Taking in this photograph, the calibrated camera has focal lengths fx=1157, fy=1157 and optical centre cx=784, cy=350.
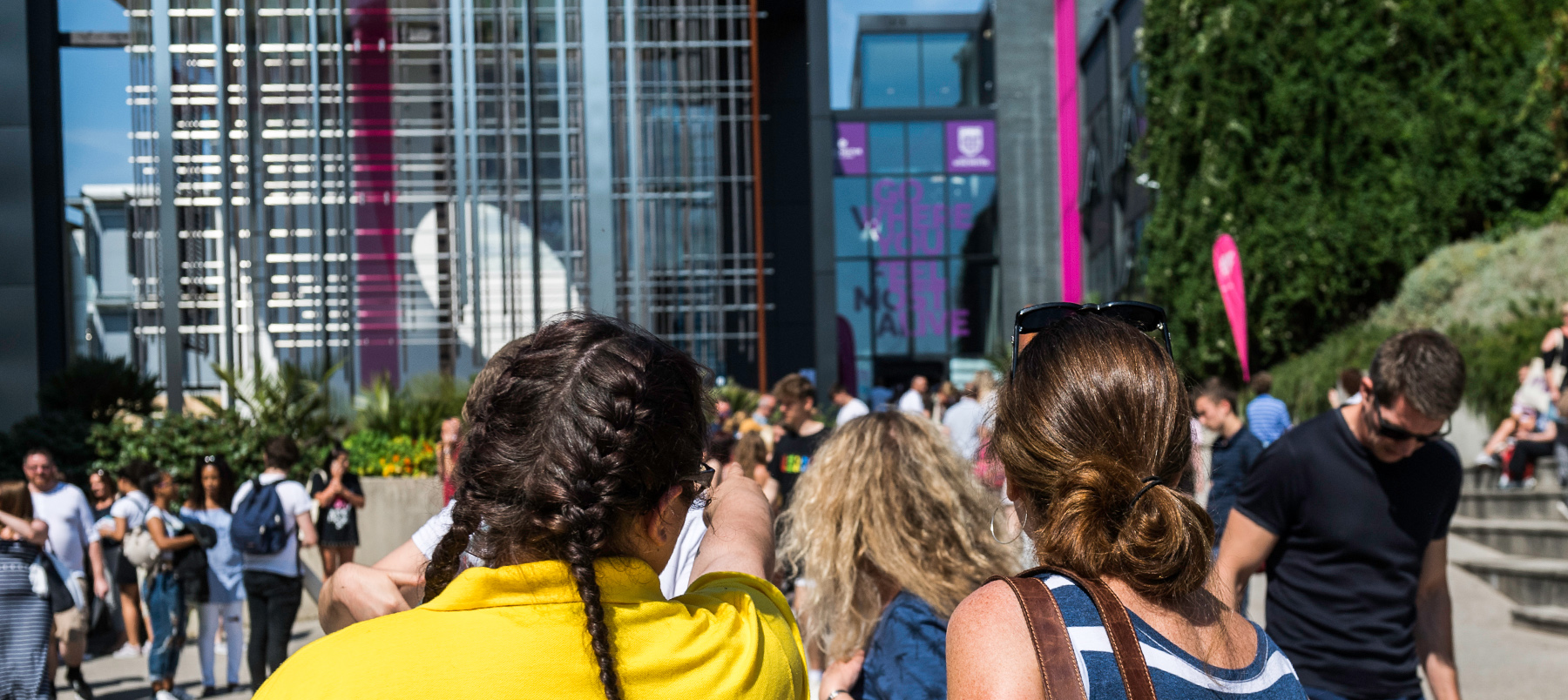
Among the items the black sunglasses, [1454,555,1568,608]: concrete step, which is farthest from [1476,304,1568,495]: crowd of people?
the black sunglasses

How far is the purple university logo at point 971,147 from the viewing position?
32.6m

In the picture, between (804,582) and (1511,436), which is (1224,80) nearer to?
(1511,436)

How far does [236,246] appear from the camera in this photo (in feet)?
43.2

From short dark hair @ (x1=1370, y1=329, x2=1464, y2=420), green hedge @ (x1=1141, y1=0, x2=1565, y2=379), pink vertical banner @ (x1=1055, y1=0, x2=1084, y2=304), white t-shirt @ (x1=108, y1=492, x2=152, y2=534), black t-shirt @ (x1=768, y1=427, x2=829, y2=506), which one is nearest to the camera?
short dark hair @ (x1=1370, y1=329, x2=1464, y2=420)

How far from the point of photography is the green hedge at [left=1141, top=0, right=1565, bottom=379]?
A: 1650cm

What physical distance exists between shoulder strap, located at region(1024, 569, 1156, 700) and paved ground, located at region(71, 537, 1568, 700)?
630cm

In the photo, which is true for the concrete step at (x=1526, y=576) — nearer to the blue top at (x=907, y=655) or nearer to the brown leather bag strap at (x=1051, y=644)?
the blue top at (x=907, y=655)

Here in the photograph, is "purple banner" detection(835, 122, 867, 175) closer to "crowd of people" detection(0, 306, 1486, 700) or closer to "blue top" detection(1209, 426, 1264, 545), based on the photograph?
"blue top" detection(1209, 426, 1264, 545)

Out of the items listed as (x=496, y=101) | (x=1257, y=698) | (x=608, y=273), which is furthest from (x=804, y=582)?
(x=496, y=101)

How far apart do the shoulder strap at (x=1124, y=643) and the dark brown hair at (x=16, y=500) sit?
21.5 ft

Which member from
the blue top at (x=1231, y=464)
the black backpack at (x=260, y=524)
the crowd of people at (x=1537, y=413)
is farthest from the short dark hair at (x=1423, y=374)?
the crowd of people at (x=1537, y=413)

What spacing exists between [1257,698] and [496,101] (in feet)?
43.7

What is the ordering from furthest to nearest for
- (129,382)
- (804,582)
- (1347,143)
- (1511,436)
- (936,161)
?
(936,161)
(1347,143)
(129,382)
(1511,436)
(804,582)

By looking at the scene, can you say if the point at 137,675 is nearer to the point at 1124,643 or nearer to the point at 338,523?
the point at 338,523
